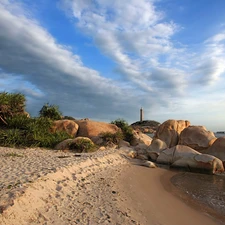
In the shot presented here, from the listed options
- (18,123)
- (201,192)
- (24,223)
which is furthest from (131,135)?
(24,223)

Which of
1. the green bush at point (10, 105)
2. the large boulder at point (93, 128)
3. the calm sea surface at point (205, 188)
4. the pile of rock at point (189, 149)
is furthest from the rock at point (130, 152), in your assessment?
the green bush at point (10, 105)

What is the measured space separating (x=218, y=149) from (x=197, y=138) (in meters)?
1.99

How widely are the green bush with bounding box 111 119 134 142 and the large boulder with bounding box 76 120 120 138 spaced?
74 centimetres

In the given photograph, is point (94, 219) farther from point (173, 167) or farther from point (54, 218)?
point (173, 167)

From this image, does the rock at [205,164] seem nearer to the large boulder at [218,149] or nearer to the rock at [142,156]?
the large boulder at [218,149]

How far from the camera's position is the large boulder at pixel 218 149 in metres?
13.0

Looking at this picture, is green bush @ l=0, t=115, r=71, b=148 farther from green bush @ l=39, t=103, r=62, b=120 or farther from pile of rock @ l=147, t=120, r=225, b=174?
pile of rock @ l=147, t=120, r=225, b=174

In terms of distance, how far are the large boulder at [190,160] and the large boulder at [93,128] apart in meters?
6.34

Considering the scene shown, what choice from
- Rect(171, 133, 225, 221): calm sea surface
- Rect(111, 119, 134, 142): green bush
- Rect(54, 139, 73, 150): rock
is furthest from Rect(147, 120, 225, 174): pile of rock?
Rect(54, 139, 73, 150): rock

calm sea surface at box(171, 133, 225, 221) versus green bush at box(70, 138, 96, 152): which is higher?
green bush at box(70, 138, 96, 152)

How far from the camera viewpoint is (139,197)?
6.67 meters

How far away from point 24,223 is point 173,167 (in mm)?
9766

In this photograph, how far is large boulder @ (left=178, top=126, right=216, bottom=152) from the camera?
A: 14.9 meters

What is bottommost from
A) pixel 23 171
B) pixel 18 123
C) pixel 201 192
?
pixel 201 192
